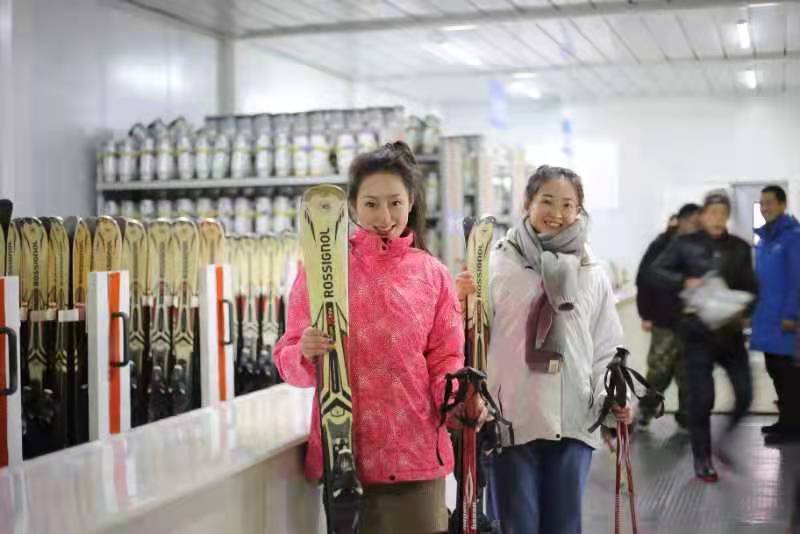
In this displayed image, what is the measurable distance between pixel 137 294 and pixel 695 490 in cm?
320

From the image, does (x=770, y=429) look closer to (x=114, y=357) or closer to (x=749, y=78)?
(x=114, y=357)

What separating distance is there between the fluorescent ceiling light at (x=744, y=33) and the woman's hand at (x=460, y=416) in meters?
7.10

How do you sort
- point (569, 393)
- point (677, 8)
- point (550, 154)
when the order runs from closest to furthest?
point (569, 393), point (677, 8), point (550, 154)

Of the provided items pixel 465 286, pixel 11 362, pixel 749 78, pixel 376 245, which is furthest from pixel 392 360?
pixel 749 78

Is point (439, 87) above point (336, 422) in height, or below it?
above

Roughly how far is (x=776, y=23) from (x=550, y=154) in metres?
6.18

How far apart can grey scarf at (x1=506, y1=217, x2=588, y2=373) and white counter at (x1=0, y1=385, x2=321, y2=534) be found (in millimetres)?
669

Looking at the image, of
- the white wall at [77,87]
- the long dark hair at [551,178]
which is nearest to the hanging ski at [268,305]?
the long dark hair at [551,178]

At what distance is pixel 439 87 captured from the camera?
13305 millimetres

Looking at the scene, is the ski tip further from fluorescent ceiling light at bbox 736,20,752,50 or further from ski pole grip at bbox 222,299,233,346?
fluorescent ceiling light at bbox 736,20,752,50

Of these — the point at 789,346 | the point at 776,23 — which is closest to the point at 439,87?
the point at 776,23

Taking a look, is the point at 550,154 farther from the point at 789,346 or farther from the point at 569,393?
the point at 569,393

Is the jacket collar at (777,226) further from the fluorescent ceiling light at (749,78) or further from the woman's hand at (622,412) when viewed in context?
the fluorescent ceiling light at (749,78)

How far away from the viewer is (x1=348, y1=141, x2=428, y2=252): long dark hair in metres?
2.28
